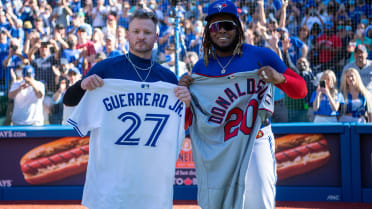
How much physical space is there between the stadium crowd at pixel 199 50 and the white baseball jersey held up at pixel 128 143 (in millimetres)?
3844

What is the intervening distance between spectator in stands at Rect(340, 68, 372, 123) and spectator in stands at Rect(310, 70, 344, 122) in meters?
0.11

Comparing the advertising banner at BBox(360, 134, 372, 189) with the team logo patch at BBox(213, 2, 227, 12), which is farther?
the advertising banner at BBox(360, 134, 372, 189)

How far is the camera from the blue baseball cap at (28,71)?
7841 millimetres

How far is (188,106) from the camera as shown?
328 centimetres

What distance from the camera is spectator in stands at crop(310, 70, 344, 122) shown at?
688 cm

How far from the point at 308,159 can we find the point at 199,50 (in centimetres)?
238

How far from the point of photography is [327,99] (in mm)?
6953

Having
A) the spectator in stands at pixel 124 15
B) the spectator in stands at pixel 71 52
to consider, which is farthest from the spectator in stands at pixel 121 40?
the spectator in stands at pixel 71 52

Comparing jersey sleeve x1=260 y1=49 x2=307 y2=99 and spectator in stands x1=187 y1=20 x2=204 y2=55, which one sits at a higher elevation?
spectator in stands x1=187 y1=20 x2=204 y2=55

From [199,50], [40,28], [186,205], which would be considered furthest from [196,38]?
[40,28]

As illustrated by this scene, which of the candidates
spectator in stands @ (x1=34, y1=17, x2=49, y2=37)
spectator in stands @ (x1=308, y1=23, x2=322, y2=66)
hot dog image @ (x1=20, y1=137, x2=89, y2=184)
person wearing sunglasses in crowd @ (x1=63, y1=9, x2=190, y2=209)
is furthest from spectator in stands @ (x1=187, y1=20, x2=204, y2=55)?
person wearing sunglasses in crowd @ (x1=63, y1=9, x2=190, y2=209)

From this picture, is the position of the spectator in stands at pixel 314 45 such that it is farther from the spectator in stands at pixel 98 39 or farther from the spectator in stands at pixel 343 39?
the spectator in stands at pixel 98 39

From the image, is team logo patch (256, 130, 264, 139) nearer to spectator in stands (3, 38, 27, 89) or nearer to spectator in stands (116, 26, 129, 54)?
spectator in stands (116, 26, 129, 54)

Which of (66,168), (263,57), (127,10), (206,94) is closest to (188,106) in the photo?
(206,94)
